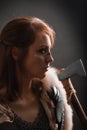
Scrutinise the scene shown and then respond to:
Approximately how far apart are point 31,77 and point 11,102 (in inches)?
4.4

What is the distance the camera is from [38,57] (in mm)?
1202

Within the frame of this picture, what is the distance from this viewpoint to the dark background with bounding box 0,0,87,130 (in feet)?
4.88

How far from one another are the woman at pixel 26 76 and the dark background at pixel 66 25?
0.89ft

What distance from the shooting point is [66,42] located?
5.05ft

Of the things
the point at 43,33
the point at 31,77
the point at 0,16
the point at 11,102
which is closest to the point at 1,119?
the point at 11,102

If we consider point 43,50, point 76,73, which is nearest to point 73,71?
point 76,73

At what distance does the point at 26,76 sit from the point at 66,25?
0.41 metres

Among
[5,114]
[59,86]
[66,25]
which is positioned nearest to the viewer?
[5,114]

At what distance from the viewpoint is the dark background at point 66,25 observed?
1486 mm

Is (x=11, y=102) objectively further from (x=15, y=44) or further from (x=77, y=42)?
(x=77, y=42)

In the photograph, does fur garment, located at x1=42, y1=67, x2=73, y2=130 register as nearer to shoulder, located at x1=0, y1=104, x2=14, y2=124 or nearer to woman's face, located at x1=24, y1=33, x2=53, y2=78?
woman's face, located at x1=24, y1=33, x2=53, y2=78

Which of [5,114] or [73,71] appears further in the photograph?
[73,71]

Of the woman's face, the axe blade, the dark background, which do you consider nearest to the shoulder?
the woman's face

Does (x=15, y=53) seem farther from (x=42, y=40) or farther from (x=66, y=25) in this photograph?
(x=66, y=25)
